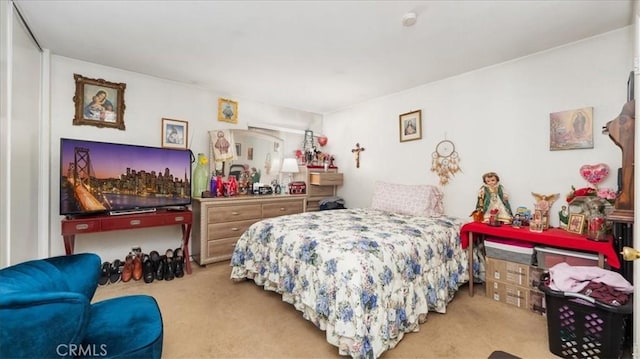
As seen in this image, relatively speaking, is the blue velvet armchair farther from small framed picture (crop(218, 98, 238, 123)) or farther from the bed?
small framed picture (crop(218, 98, 238, 123))

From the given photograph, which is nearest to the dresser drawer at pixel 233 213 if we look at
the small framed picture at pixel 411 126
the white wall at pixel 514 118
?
the white wall at pixel 514 118

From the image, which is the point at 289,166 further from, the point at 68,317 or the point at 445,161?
the point at 68,317

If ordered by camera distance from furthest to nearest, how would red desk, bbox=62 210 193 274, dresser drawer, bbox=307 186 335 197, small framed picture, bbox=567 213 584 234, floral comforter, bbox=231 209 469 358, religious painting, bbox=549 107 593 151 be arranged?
1. dresser drawer, bbox=307 186 335 197
2. red desk, bbox=62 210 193 274
3. religious painting, bbox=549 107 593 151
4. small framed picture, bbox=567 213 584 234
5. floral comforter, bbox=231 209 469 358

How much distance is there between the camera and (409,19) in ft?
6.71

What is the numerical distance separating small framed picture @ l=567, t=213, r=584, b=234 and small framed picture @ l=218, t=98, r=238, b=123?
3.98 m

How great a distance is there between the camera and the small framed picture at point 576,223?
2.26 metres

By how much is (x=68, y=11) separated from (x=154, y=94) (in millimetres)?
1361

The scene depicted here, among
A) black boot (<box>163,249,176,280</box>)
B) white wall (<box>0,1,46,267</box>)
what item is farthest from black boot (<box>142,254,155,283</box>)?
white wall (<box>0,1,46,267</box>)

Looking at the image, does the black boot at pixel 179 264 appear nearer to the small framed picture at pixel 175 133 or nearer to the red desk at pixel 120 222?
the red desk at pixel 120 222

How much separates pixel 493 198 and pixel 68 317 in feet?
10.8

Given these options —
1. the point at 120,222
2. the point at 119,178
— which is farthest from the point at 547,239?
the point at 119,178

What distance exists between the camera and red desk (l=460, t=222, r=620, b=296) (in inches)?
77.5

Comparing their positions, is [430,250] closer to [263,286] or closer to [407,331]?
[407,331]

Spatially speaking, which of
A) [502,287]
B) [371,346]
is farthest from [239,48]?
[502,287]
